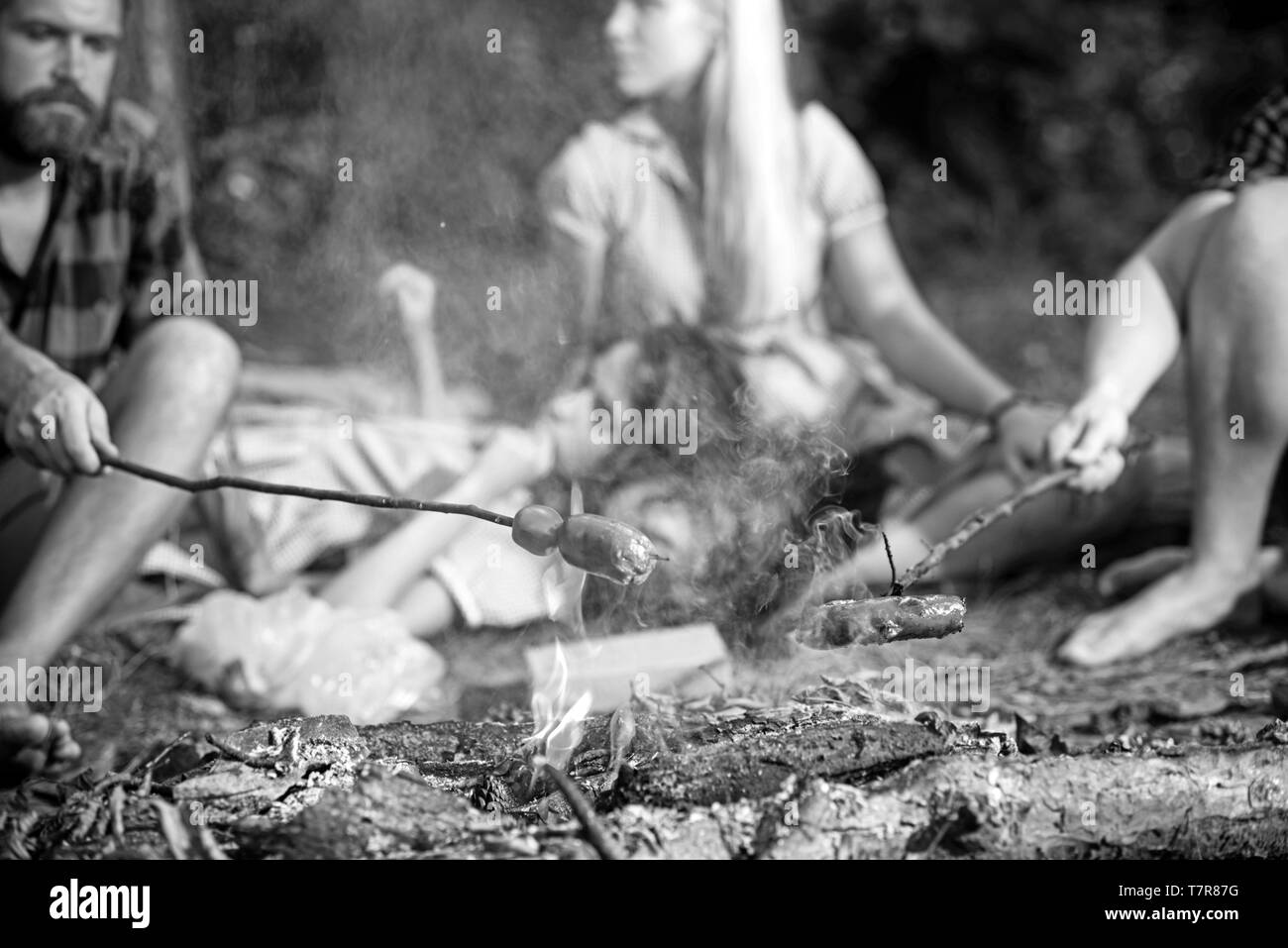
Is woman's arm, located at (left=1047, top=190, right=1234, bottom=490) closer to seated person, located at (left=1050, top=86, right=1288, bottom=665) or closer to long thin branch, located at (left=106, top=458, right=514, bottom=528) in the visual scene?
seated person, located at (left=1050, top=86, right=1288, bottom=665)

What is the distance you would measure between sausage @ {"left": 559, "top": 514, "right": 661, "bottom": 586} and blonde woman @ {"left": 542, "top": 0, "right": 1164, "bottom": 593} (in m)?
1.55

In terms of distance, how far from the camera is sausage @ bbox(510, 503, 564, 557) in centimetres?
210

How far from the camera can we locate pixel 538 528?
2.11 metres

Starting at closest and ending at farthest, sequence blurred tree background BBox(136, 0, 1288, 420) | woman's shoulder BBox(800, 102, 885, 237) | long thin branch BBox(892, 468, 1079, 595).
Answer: long thin branch BBox(892, 468, 1079, 595) < woman's shoulder BBox(800, 102, 885, 237) < blurred tree background BBox(136, 0, 1288, 420)

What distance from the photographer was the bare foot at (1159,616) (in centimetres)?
315

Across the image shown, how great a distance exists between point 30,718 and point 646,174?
2.22 metres

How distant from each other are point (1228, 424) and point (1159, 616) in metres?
0.48

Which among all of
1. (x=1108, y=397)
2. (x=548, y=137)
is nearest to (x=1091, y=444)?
(x=1108, y=397)

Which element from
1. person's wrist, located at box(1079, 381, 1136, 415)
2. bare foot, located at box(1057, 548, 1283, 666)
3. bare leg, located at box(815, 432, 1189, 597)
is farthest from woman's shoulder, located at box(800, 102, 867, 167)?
bare foot, located at box(1057, 548, 1283, 666)

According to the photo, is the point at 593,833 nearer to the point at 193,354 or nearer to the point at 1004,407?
the point at 193,354

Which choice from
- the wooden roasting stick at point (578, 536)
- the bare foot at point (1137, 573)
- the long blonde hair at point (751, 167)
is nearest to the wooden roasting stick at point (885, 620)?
the wooden roasting stick at point (578, 536)

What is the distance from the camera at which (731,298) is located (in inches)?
148

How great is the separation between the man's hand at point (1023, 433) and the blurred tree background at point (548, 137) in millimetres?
2292
